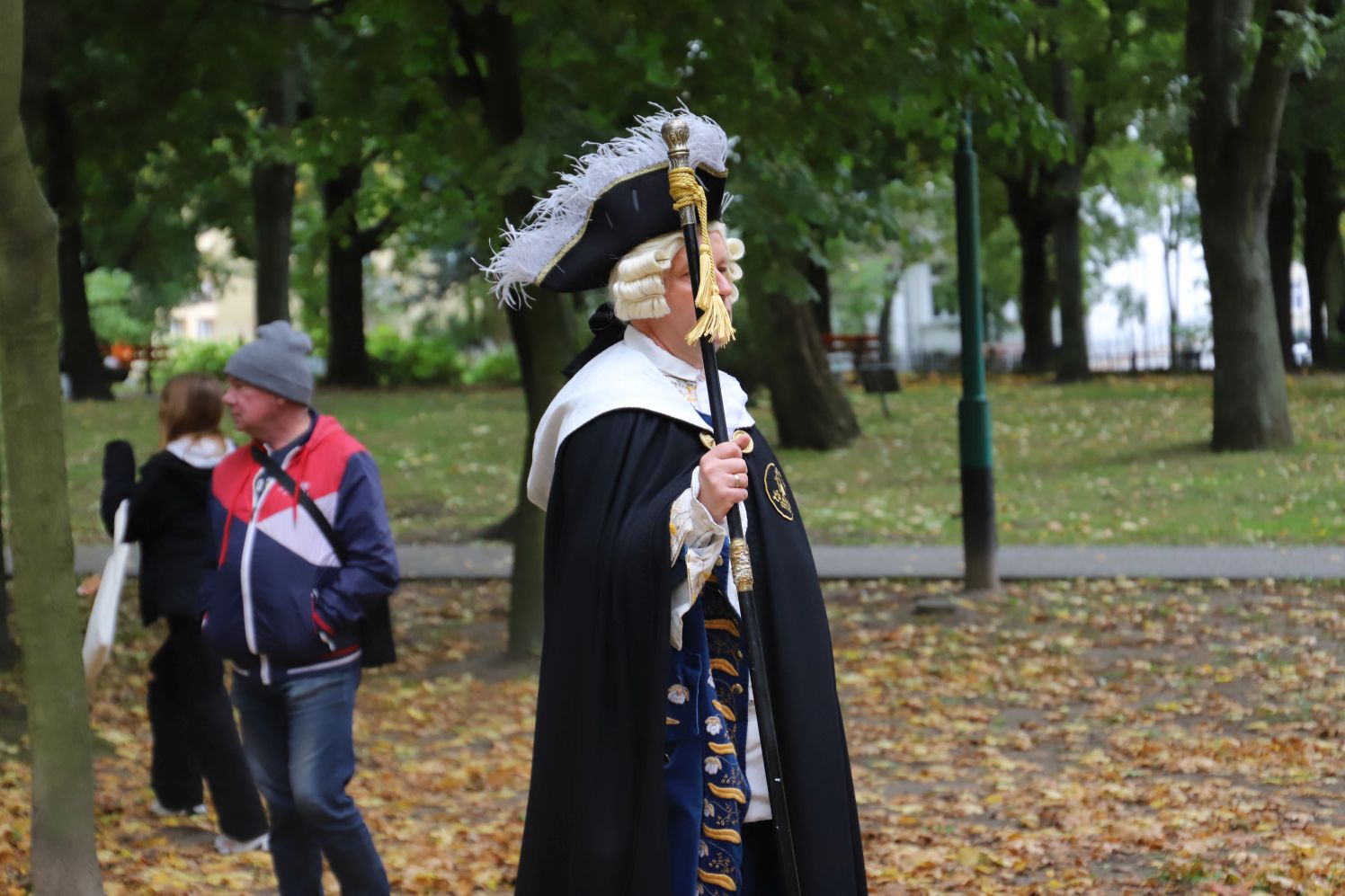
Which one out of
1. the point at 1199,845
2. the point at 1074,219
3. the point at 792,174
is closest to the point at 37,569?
the point at 1199,845

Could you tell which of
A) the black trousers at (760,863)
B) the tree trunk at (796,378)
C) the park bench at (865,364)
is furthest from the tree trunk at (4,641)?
the park bench at (865,364)

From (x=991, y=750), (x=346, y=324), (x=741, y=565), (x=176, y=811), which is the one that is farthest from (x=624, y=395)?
(x=346, y=324)

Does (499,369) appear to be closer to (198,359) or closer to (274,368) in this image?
(198,359)

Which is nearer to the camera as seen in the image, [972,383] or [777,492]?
[777,492]

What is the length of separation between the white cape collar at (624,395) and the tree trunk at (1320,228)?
27.9 metres

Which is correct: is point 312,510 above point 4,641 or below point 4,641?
above

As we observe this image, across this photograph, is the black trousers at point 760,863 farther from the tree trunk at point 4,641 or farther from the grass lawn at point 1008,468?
the grass lawn at point 1008,468

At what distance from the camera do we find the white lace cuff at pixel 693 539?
3.17 meters

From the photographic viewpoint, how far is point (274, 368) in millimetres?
4875

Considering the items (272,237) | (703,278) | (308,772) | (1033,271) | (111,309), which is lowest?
(308,772)

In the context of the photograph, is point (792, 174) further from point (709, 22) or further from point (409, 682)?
point (409, 682)

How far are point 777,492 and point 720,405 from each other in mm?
273

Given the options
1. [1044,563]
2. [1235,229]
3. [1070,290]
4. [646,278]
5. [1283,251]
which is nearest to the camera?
[646,278]

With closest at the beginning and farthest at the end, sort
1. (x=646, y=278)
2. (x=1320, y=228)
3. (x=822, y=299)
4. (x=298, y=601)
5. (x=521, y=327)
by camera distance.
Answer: (x=646, y=278) → (x=298, y=601) → (x=521, y=327) → (x=822, y=299) → (x=1320, y=228)
